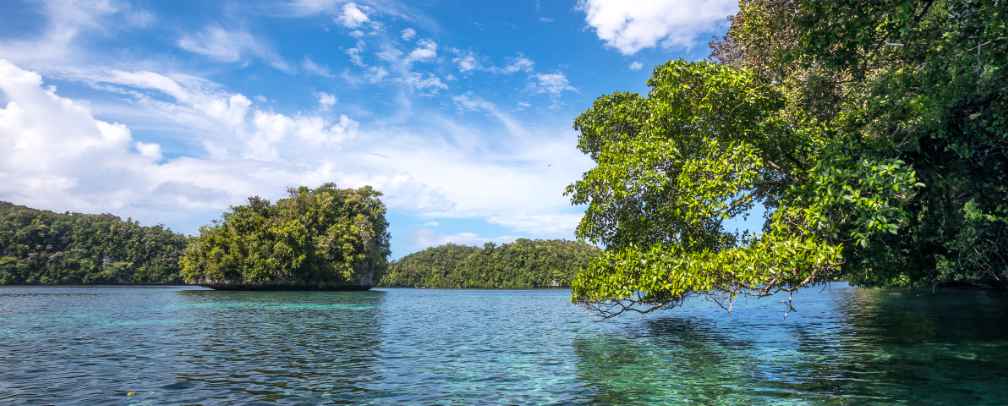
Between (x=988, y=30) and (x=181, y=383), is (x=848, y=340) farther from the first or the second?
(x=181, y=383)

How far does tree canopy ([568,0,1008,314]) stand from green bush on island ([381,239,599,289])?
139783 mm

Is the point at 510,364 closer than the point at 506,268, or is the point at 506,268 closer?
the point at 510,364

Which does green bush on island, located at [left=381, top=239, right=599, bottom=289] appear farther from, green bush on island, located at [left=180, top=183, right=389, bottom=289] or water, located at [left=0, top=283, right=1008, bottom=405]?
water, located at [left=0, top=283, right=1008, bottom=405]

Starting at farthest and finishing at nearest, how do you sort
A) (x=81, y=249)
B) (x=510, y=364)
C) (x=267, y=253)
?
(x=81, y=249)
(x=267, y=253)
(x=510, y=364)

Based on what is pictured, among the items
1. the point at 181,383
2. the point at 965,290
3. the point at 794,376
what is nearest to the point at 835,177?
the point at 794,376

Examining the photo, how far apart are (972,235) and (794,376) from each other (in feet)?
23.9

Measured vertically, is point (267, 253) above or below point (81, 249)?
below

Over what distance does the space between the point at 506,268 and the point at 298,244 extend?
94.6 metres

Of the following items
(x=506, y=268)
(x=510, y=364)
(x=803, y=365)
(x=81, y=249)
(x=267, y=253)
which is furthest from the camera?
(x=506, y=268)

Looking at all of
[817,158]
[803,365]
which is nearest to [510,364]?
[803,365]

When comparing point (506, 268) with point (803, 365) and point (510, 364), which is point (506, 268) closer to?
Answer: point (510, 364)

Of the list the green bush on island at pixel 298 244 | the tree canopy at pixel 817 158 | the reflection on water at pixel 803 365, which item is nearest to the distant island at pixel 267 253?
the green bush on island at pixel 298 244

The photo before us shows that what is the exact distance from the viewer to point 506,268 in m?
178

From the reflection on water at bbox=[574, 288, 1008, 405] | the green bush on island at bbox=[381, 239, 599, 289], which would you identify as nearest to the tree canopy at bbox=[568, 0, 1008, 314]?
the reflection on water at bbox=[574, 288, 1008, 405]
